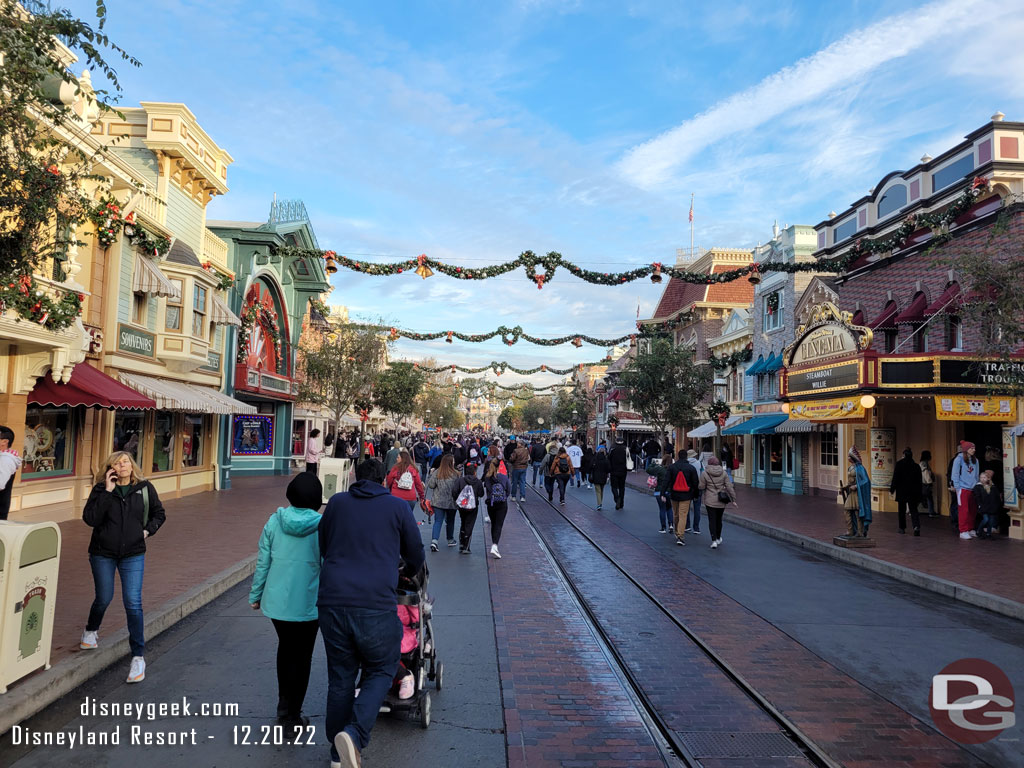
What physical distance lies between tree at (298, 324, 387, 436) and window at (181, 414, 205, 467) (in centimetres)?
877

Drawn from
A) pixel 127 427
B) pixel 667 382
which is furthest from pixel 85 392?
pixel 667 382

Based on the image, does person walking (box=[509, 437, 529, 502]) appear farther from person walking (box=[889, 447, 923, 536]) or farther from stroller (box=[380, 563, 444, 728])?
stroller (box=[380, 563, 444, 728])

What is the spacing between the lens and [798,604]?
8.72 meters

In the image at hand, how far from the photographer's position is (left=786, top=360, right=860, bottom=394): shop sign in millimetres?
17278

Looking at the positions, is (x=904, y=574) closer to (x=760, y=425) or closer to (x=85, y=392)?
(x=85, y=392)

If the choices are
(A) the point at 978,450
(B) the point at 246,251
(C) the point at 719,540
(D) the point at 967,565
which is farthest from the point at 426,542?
(B) the point at 246,251

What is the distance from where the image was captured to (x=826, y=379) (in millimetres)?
18688

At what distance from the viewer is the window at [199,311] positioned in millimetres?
20312

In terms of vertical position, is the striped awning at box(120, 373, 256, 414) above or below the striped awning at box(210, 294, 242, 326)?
below

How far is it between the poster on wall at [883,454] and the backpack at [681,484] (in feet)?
30.9

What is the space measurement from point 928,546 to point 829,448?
1234 centimetres

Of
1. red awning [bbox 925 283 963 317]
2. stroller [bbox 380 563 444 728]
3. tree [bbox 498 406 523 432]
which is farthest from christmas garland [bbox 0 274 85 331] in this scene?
tree [bbox 498 406 523 432]

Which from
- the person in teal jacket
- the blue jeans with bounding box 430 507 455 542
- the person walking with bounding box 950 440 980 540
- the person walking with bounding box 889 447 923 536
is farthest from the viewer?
the person walking with bounding box 889 447 923 536

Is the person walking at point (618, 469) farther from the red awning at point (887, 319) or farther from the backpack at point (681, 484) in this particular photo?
the red awning at point (887, 319)
